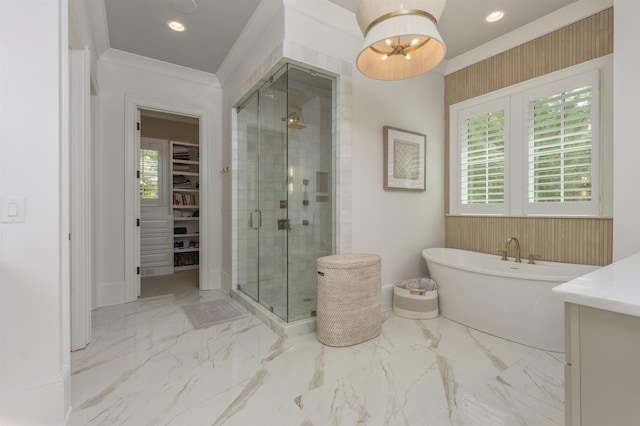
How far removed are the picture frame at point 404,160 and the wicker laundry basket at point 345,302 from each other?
110 centimetres

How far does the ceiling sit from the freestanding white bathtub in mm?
2318

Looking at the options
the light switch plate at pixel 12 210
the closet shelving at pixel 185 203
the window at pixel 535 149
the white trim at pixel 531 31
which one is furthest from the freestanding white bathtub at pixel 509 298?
the closet shelving at pixel 185 203

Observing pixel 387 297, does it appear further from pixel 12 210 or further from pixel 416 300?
pixel 12 210

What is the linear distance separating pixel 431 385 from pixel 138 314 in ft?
9.21

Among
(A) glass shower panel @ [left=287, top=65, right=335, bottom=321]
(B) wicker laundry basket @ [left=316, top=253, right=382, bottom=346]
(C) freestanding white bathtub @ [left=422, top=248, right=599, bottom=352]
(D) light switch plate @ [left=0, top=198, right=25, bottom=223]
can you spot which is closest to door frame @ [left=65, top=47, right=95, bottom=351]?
(D) light switch plate @ [left=0, top=198, right=25, bottom=223]

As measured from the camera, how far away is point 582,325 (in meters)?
0.84

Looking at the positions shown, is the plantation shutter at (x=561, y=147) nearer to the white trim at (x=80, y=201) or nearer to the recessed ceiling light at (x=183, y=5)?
the recessed ceiling light at (x=183, y=5)

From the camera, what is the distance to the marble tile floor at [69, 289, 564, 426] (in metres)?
1.48

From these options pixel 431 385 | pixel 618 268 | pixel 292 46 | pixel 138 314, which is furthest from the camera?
pixel 138 314

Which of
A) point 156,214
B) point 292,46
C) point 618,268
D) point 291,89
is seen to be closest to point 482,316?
point 618,268

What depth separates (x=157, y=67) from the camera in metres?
3.50

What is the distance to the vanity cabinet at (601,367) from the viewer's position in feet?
2.46

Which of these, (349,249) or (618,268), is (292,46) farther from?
(618,268)

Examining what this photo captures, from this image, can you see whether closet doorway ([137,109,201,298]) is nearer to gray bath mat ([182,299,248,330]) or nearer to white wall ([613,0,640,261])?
gray bath mat ([182,299,248,330])
